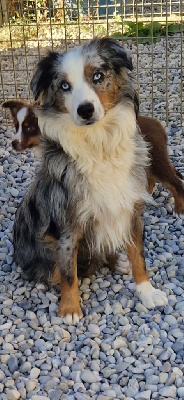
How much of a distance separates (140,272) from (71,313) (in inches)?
17.4

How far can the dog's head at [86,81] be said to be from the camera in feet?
9.38

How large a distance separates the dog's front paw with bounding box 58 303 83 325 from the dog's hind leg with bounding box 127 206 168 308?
1.16 feet

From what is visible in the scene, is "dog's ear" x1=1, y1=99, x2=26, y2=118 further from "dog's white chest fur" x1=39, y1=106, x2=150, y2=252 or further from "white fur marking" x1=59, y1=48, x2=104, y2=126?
"white fur marking" x1=59, y1=48, x2=104, y2=126

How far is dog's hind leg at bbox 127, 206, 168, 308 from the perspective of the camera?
3346mm

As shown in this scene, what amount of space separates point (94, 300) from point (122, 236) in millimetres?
409

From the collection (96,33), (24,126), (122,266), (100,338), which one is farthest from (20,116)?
(100,338)

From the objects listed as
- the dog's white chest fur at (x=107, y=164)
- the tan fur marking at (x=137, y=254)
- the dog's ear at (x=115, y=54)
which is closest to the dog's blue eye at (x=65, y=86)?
the dog's white chest fur at (x=107, y=164)

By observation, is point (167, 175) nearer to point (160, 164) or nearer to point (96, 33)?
point (160, 164)

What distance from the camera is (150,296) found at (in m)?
3.36

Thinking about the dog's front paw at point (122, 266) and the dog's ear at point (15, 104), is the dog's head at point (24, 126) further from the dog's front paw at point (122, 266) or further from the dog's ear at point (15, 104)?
the dog's front paw at point (122, 266)

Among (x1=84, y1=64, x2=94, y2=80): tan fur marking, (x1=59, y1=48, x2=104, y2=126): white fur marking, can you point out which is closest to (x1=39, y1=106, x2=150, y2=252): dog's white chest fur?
(x1=59, y1=48, x2=104, y2=126): white fur marking

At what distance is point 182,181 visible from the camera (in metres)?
4.51

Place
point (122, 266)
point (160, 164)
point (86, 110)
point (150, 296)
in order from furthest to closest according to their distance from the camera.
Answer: point (160, 164) < point (122, 266) < point (150, 296) < point (86, 110)

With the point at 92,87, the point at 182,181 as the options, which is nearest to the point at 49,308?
the point at 92,87
